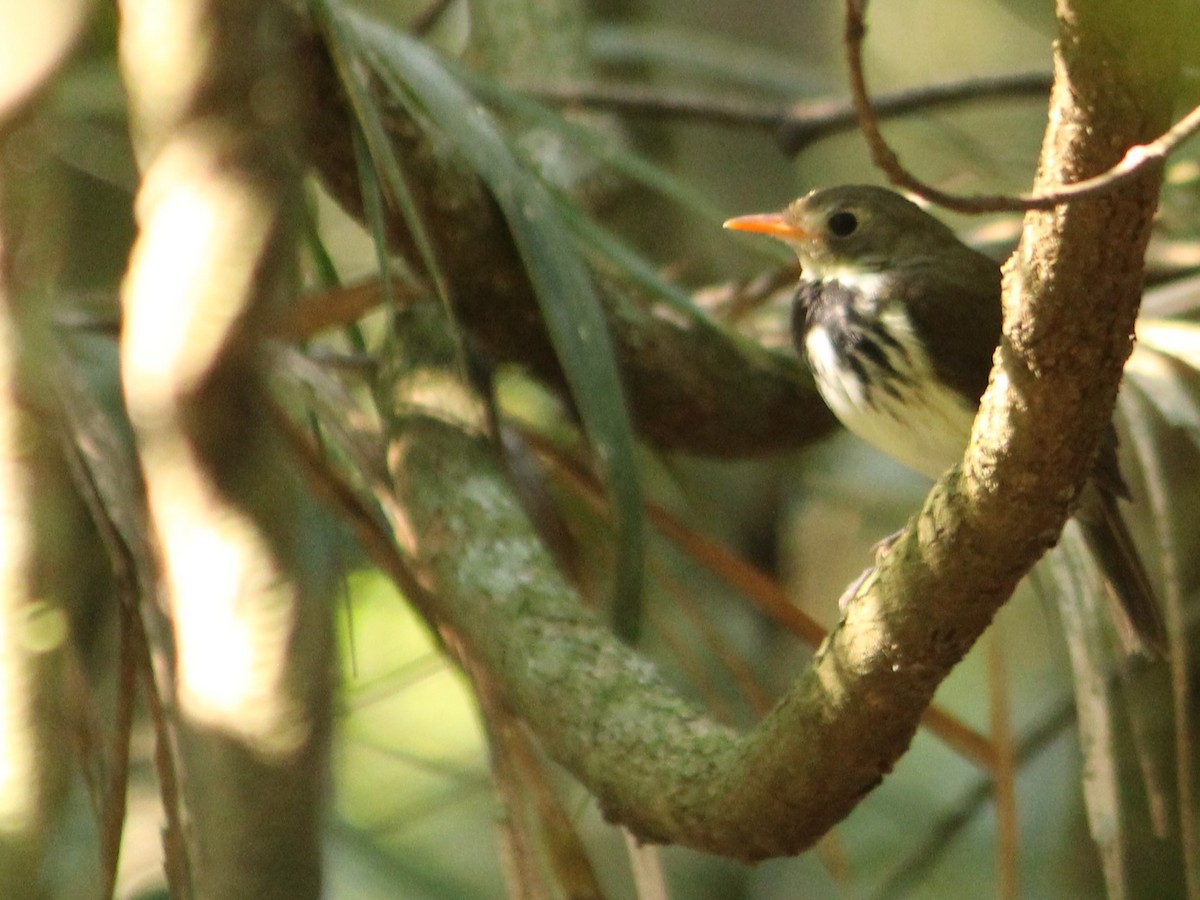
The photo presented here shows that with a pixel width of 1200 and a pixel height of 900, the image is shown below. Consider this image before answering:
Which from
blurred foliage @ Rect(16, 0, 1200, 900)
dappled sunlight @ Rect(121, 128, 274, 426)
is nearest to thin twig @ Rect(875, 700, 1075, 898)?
blurred foliage @ Rect(16, 0, 1200, 900)

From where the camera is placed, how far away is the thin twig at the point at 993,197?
100cm

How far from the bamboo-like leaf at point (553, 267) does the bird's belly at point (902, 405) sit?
1.30 ft

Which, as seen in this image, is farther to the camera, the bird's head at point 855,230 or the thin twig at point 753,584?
the bird's head at point 855,230

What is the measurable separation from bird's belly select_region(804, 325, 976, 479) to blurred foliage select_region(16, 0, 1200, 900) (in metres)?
0.32

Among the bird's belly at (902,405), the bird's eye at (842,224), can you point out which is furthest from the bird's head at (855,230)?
the bird's belly at (902,405)

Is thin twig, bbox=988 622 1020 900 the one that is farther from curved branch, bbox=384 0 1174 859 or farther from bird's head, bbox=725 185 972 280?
bird's head, bbox=725 185 972 280

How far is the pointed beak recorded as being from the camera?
2.78 meters

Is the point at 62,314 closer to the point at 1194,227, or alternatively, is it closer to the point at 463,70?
the point at 463,70

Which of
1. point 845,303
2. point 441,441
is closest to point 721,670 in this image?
point 845,303

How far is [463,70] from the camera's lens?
8.29ft

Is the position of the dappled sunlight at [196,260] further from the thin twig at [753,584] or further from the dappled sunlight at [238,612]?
the thin twig at [753,584]

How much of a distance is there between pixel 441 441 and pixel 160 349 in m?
1.13

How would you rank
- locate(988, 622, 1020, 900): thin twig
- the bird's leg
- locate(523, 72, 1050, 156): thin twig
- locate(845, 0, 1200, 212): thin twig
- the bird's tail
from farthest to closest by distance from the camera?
1. locate(523, 72, 1050, 156): thin twig
2. the bird's tail
3. locate(988, 622, 1020, 900): thin twig
4. the bird's leg
5. locate(845, 0, 1200, 212): thin twig

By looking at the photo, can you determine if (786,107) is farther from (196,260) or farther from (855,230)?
(196,260)
